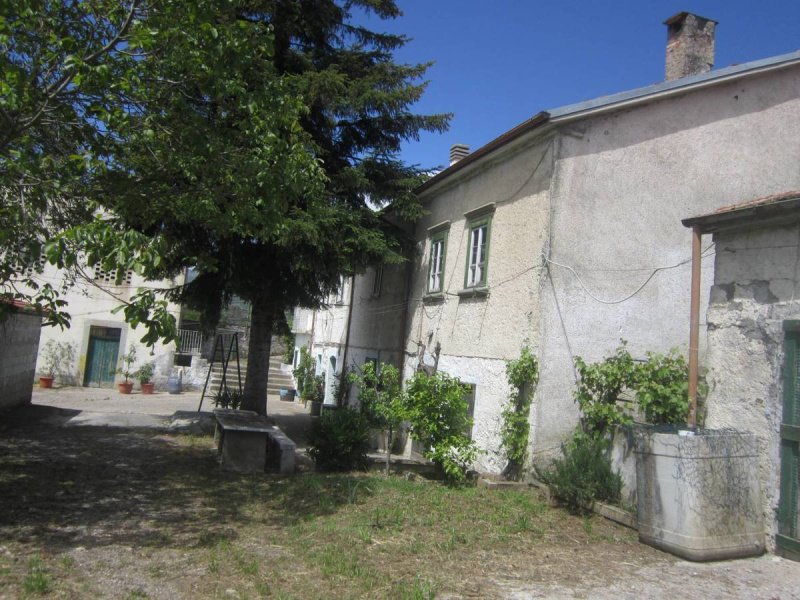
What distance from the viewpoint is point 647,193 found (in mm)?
9172

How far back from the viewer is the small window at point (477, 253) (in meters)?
10.5

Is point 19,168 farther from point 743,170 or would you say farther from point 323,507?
point 743,170

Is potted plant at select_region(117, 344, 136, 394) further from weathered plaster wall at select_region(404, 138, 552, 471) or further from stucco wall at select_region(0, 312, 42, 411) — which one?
weathered plaster wall at select_region(404, 138, 552, 471)

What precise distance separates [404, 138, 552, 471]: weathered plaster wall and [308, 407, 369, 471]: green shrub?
1828mm

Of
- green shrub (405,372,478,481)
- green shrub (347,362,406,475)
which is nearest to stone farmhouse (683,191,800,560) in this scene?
green shrub (405,372,478,481)

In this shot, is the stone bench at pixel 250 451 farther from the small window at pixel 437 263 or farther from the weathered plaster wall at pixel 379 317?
the weathered plaster wall at pixel 379 317

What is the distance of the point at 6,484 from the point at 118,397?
1397 cm

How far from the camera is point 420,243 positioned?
13.4 meters

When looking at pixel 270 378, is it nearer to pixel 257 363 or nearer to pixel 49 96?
pixel 257 363

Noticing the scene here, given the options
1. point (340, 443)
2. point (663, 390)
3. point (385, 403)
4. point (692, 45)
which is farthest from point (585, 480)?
point (692, 45)

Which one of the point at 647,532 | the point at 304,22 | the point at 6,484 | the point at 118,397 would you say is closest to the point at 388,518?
the point at 647,532

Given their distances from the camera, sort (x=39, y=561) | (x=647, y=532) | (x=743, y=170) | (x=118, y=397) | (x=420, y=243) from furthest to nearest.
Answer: (x=118, y=397) → (x=420, y=243) → (x=743, y=170) → (x=647, y=532) → (x=39, y=561)

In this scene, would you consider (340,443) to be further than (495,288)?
No

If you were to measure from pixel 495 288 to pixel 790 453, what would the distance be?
504cm
